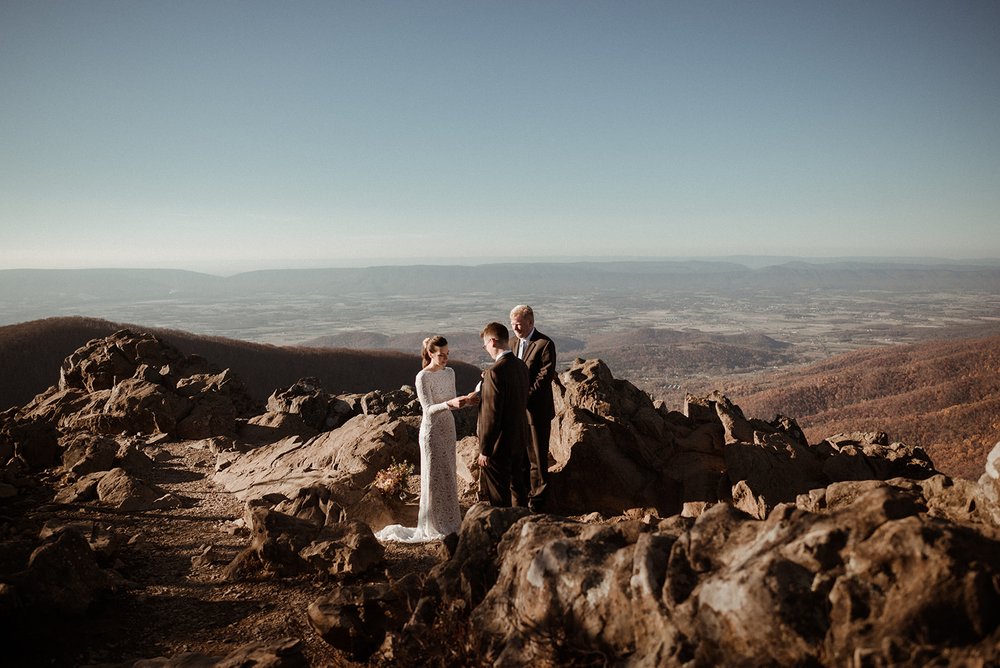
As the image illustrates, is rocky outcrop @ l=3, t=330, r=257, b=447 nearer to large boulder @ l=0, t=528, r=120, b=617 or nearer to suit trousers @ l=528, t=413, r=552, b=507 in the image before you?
large boulder @ l=0, t=528, r=120, b=617

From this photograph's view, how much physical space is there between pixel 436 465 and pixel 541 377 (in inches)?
81.8

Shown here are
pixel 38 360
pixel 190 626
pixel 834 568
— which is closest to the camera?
pixel 834 568

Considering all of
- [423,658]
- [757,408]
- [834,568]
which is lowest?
[757,408]

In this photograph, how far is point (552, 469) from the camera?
936 centimetres

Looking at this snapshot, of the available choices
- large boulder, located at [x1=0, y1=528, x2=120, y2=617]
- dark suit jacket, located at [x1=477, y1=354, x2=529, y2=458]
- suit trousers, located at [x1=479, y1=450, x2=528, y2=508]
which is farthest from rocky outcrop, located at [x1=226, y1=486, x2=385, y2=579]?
dark suit jacket, located at [x1=477, y1=354, x2=529, y2=458]

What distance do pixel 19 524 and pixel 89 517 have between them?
39.5 inches

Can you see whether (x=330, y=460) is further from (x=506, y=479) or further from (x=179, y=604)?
(x=506, y=479)

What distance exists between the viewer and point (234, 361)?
56.0 metres

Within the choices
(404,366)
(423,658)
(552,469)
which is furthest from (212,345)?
(423,658)

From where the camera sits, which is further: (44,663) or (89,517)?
(89,517)

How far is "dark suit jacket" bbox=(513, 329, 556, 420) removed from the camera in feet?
27.0

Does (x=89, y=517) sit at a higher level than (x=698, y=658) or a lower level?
lower

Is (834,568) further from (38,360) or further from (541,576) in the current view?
(38,360)

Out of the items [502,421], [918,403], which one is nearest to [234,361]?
[502,421]
